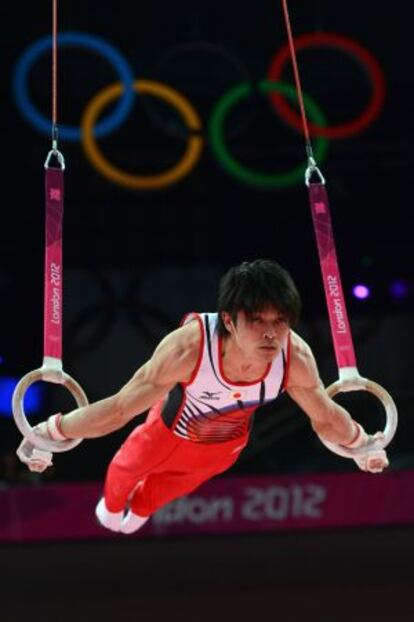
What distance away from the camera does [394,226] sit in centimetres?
883

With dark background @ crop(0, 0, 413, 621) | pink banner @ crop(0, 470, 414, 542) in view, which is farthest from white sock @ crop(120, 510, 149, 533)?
dark background @ crop(0, 0, 413, 621)

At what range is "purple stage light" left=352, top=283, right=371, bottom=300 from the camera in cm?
852

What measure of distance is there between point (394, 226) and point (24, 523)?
3.67 m

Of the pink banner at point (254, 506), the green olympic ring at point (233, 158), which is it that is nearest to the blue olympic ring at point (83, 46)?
the green olympic ring at point (233, 158)

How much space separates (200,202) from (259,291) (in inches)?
206

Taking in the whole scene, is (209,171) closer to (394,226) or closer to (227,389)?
(394,226)

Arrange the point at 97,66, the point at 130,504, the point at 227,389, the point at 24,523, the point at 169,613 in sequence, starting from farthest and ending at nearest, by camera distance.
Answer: the point at 97,66
the point at 24,523
the point at 169,613
the point at 130,504
the point at 227,389

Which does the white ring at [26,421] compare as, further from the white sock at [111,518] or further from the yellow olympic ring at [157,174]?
the yellow olympic ring at [157,174]

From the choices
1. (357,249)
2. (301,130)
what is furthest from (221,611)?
(301,130)

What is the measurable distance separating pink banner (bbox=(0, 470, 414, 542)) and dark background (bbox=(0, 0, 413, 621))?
3.42 feet

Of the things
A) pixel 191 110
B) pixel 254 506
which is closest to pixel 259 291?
pixel 254 506

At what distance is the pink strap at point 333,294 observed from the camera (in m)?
4.06

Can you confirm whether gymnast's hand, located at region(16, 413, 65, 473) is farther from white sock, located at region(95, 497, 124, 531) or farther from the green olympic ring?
the green olympic ring

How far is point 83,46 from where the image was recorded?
27.3 feet
